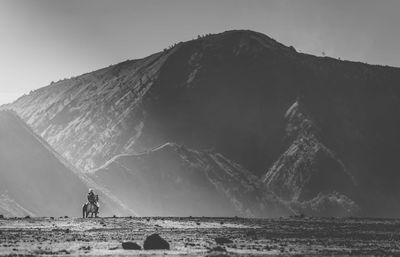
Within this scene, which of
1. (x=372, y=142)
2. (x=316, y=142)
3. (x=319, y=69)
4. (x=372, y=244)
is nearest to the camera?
(x=372, y=244)

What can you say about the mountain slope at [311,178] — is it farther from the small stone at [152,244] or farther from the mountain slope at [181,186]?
the small stone at [152,244]

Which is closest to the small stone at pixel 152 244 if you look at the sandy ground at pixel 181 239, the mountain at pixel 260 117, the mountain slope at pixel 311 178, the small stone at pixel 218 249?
the sandy ground at pixel 181 239

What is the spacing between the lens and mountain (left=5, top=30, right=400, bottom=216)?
129625mm

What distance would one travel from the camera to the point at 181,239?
31.1m

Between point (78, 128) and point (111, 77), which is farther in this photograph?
point (111, 77)

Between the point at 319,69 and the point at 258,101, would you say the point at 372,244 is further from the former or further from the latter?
the point at 319,69

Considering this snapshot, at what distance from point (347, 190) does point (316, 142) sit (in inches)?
488

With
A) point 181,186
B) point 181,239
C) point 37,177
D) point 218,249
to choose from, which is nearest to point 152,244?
point 218,249

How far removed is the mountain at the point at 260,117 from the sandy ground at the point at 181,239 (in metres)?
79.0

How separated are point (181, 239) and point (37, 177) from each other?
5961 centimetres

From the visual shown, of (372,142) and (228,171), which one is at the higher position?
(372,142)

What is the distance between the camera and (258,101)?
150000 millimetres

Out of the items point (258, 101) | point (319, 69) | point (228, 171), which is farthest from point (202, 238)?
point (319, 69)

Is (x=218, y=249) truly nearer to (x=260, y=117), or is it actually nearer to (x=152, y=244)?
(x=152, y=244)
